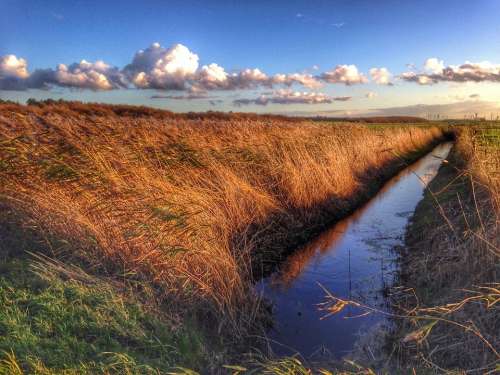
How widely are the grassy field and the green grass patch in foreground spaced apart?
1 centimetres

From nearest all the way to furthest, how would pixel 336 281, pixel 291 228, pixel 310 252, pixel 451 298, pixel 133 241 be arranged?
pixel 451 298
pixel 133 241
pixel 336 281
pixel 310 252
pixel 291 228

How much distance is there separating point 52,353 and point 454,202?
25.8 ft

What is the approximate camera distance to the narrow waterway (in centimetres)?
528

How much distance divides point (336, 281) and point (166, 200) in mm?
2966

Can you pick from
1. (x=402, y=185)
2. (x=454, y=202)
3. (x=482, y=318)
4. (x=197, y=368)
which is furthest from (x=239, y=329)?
(x=402, y=185)

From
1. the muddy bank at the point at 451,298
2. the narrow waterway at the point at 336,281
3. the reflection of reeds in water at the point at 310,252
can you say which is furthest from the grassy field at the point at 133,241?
the muddy bank at the point at 451,298

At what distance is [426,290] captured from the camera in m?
5.81

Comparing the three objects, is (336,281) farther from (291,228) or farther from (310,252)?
(291,228)

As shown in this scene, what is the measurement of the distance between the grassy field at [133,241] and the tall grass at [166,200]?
2cm

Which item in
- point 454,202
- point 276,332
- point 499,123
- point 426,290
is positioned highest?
point 499,123

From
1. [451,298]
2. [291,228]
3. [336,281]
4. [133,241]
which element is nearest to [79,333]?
[133,241]

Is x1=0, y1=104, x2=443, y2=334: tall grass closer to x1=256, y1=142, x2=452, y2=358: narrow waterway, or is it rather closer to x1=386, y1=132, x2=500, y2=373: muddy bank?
x1=256, y1=142, x2=452, y2=358: narrow waterway

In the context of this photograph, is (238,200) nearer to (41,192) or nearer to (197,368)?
(41,192)

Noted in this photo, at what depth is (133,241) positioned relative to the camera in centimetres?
539
